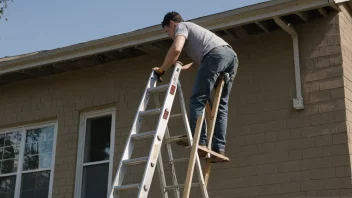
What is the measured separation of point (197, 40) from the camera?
663 cm

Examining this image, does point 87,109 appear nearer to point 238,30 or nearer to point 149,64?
point 149,64

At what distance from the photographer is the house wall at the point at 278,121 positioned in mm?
7664

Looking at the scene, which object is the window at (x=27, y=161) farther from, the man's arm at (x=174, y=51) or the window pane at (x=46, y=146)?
the man's arm at (x=174, y=51)

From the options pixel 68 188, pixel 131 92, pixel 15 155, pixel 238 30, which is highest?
pixel 238 30

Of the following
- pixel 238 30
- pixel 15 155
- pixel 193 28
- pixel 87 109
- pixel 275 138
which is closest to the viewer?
pixel 193 28

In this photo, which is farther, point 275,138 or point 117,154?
point 117,154

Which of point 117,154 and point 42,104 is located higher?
point 42,104

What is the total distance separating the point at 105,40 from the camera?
9.45 meters

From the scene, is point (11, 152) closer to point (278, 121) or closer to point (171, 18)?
point (278, 121)

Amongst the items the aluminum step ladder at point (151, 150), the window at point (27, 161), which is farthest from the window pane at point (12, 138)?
the aluminum step ladder at point (151, 150)

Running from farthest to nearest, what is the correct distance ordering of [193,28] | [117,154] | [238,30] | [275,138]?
1. [117,154]
2. [238,30]
3. [275,138]
4. [193,28]

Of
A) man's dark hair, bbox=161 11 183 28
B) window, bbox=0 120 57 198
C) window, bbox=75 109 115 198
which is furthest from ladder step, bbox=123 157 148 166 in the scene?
window, bbox=0 120 57 198

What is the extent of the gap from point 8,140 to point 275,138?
512 cm

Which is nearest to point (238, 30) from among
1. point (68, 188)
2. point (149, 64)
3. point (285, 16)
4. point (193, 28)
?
point (285, 16)
